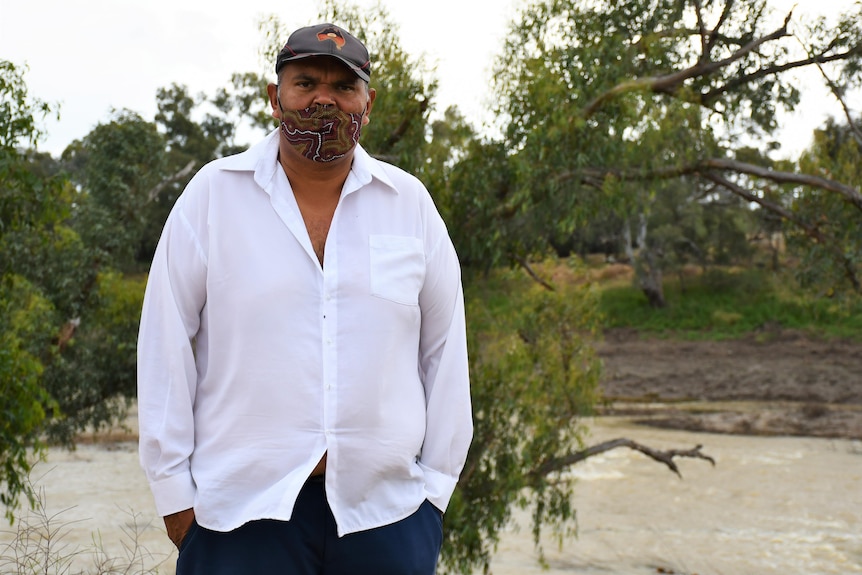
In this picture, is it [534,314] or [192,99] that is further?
[192,99]

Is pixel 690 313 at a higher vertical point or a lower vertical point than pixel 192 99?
lower

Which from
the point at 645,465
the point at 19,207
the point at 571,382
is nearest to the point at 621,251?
the point at 645,465

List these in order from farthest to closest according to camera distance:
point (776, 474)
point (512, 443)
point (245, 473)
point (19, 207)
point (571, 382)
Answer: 1. point (776, 474)
2. point (571, 382)
3. point (512, 443)
4. point (19, 207)
5. point (245, 473)

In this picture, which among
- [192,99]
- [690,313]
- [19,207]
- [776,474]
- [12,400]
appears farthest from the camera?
[192,99]

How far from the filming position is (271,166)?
1.84m

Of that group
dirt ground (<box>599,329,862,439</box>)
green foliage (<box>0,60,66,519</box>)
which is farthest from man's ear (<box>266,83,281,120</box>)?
dirt ground (<box>599,329,862,439</box>)

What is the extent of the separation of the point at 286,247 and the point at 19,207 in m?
3.97

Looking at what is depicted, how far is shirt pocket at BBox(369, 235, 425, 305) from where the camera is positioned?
1.77m

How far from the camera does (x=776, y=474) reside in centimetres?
1475

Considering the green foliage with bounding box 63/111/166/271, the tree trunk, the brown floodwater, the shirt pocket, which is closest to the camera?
the shirt pocket

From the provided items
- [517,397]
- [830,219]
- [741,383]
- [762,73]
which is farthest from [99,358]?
[741,383]

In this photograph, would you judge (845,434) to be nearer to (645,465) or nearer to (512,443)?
(645,465)

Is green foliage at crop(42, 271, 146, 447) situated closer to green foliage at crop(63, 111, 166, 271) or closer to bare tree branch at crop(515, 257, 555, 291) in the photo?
green foliage at crop(63, 111, 166, 271)

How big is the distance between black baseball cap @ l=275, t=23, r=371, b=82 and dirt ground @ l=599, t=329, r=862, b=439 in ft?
53.4
